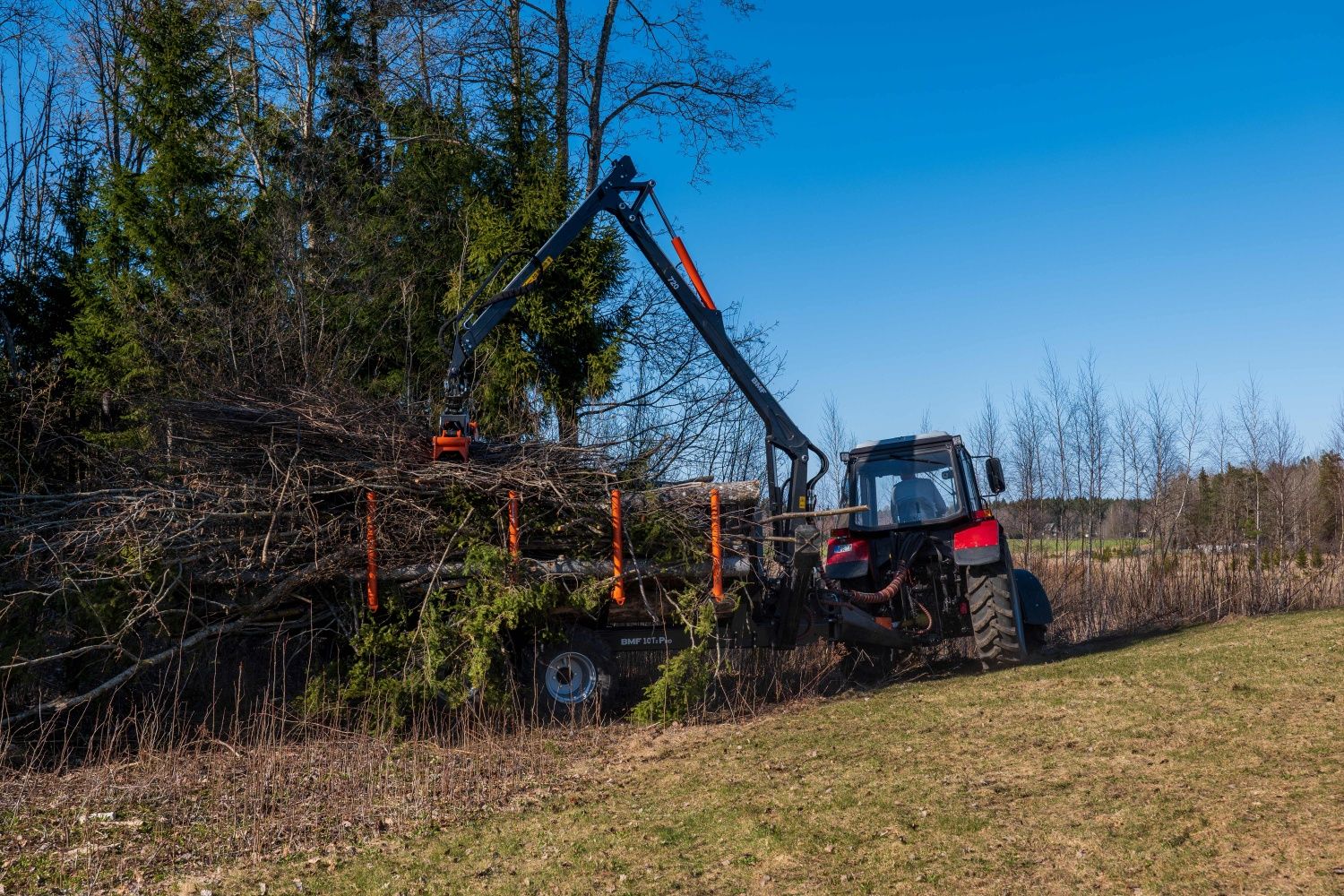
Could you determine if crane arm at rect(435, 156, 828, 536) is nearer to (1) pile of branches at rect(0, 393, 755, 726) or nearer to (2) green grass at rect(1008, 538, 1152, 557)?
(1) pile of branches at rect(0, 393, 755, 726)

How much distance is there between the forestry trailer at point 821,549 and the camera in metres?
→ 9.37

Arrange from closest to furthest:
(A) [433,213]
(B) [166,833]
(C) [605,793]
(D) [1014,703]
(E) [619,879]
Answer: (E) [619,879] < (B) [166,833] < (C) [605,793] < (D) [1014,703] < (A) [433,213]

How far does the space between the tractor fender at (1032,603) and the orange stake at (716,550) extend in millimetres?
4185

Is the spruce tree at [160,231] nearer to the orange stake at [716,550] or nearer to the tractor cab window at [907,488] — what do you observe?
the orange stake at [716,550]

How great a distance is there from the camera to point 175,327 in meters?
13.6

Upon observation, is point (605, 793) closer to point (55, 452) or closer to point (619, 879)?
point (619, 879)

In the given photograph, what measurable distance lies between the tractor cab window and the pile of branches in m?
2.50

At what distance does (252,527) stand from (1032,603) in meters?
8.08

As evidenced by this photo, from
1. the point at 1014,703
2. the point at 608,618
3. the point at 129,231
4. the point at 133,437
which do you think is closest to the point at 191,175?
the point at 129,231

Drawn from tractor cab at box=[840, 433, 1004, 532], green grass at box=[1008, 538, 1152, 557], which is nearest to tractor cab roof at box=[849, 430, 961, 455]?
tractor cab at box=[840, 433, 1004, 532]

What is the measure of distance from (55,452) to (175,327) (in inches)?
133

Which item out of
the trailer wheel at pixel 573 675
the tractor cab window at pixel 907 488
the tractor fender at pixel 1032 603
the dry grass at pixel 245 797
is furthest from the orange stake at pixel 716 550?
the tractor fender at pixel 1032 603

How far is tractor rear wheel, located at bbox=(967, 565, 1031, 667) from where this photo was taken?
10727 mm

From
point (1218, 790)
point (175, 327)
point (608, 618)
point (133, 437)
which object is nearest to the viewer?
point (1218, 790)
